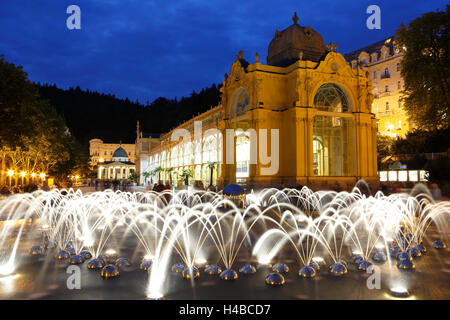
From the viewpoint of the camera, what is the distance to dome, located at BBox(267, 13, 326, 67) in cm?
3553

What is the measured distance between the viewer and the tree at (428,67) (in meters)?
33.0

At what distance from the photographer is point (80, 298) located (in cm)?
640

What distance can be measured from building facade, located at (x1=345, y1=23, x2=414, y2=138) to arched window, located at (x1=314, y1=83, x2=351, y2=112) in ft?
118

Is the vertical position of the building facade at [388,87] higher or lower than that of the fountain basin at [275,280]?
higher

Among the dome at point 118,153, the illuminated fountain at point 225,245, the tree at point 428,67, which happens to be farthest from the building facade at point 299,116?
the dome at point 118,153

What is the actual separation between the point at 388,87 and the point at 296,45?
1669 inches

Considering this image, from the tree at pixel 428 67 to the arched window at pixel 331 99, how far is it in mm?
7396

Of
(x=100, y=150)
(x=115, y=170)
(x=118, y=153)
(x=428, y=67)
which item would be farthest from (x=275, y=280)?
(x=100, y=150)

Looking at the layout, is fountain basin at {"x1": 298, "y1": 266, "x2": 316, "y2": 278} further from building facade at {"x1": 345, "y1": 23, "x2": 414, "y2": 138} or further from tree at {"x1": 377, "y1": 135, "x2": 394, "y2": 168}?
building facade at {"x1": 345, "y1": 23, "x2": 414, "y2": 138}

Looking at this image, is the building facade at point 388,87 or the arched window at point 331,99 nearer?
the arched window at point 331,99

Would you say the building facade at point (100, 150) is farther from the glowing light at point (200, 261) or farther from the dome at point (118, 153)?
the glowing light at point (200, 261)
